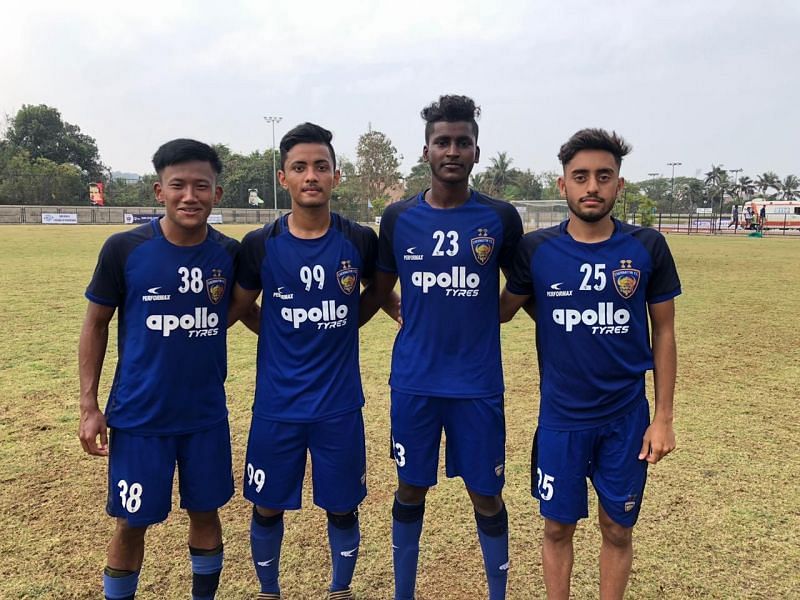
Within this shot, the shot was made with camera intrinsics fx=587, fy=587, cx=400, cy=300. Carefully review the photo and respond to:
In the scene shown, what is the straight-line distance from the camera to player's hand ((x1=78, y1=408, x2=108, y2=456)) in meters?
2.64

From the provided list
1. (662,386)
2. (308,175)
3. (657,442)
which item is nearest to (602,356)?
(662,386)

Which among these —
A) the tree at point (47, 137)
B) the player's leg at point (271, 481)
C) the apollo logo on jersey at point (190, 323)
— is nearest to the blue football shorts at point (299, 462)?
the player's leg at point (271, 481)

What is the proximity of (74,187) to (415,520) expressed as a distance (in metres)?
66.5

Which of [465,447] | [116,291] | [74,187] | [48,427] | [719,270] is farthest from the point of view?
[74,187]

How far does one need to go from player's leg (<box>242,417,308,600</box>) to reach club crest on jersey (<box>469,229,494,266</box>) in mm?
1188

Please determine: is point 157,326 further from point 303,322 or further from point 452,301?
point 452,301

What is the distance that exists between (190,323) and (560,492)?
1846 mm

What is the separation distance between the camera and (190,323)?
8.82ft

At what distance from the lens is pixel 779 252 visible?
2572cm

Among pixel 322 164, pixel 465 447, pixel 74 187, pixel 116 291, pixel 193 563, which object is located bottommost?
pixel 193 563

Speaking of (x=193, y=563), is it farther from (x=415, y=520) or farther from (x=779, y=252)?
(x=779, y=252)

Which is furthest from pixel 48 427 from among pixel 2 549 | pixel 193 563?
pixel 193 563

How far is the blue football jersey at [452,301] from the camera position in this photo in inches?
112

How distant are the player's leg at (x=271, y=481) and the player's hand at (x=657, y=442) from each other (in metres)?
1.58
